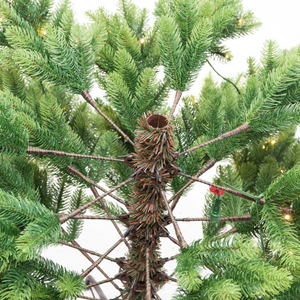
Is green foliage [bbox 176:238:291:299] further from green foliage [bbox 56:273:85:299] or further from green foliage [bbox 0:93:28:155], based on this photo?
green foliage [bbox 0:93:28:155]

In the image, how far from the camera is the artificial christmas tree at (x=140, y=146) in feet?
1.39

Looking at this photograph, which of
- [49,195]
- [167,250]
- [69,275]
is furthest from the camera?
[167,250]

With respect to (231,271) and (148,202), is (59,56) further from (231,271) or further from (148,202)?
(231,271)

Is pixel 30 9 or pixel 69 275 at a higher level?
pixel 30 9

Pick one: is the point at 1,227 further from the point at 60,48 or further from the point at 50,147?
the point at 60,48

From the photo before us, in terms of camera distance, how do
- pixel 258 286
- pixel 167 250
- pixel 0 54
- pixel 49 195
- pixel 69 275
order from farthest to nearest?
pixel 167 250 < pixel 49 195 < pixel 0 54 < pixel 69 275 < pixel 258 286

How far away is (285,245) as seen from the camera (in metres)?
0.44

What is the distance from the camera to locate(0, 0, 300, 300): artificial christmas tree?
42cm

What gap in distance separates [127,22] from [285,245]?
0.62m

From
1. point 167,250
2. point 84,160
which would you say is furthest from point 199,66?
point 167,250

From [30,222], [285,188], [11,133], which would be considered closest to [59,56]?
[11,133]

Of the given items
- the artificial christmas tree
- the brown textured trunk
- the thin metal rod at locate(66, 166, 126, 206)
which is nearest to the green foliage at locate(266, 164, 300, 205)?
the artificial christmas tree

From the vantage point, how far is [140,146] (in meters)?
0.48

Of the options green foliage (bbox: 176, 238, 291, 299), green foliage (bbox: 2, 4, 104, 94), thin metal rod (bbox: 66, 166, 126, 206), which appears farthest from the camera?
thin metal rod (bbox: 66, 166, 126, 206)
